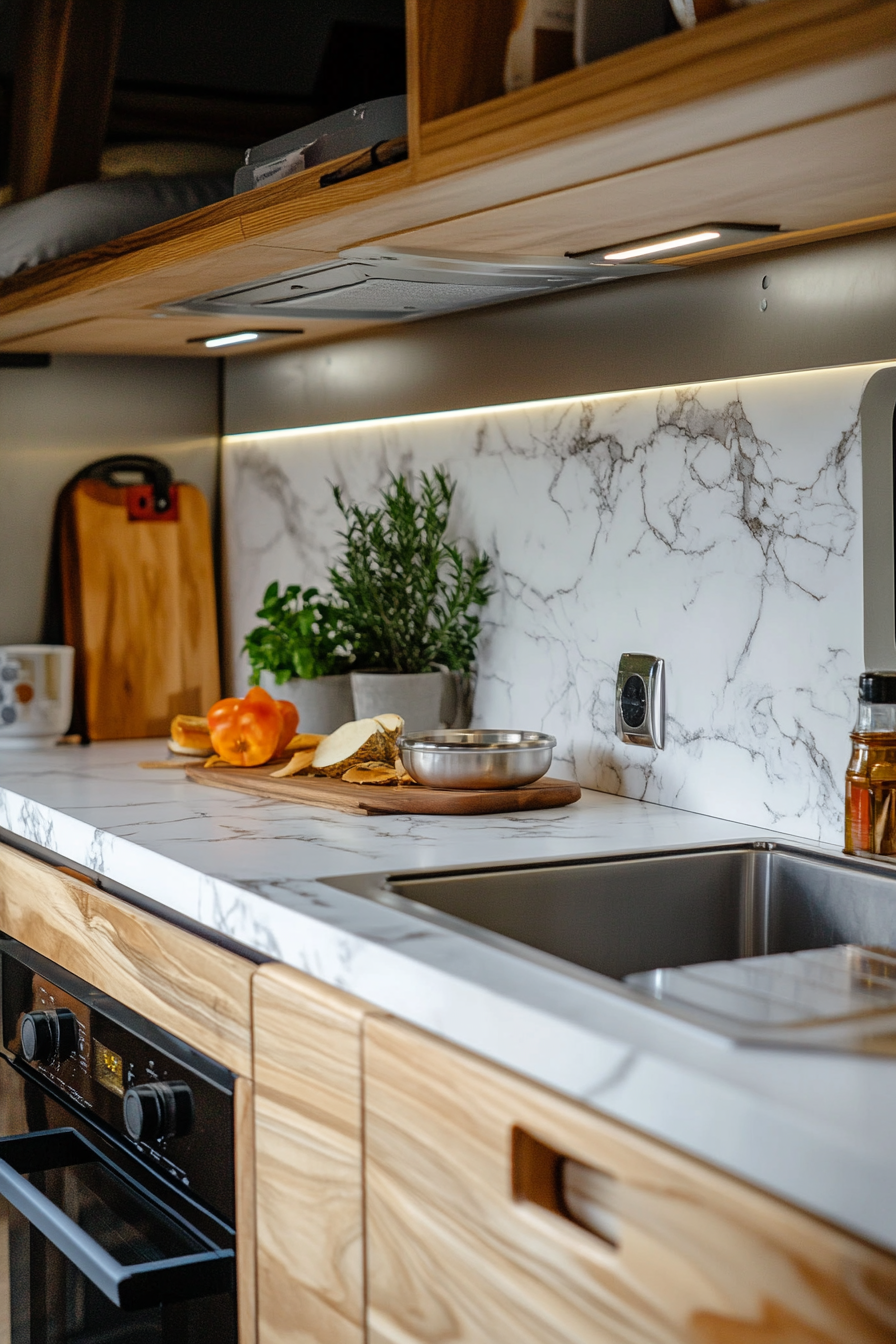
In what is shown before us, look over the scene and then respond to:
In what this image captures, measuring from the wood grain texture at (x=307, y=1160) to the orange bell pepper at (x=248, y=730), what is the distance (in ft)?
2.63

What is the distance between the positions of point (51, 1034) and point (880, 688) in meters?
0.89

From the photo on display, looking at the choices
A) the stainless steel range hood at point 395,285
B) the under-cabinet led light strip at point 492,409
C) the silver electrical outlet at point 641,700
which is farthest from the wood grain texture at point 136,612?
the silver electrical outlet at point 641,700

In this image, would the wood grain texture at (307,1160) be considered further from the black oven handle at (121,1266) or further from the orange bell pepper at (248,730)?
the orange bell pepper at (248,730)

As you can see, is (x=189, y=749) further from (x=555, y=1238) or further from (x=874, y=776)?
(x=555, y=1238)

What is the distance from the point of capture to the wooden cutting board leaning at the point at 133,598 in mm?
2363

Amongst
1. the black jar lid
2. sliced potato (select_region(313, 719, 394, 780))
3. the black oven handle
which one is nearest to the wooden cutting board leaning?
sliced potato (select_region(313, 719, 394, 780))

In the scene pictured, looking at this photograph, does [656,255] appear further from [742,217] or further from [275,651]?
[275,651]

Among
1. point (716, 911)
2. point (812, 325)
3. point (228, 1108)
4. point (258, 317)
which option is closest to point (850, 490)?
point (812, 325)

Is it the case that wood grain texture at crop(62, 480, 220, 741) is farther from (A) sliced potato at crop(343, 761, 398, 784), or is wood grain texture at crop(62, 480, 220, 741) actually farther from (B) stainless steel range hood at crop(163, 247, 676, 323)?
(A) sliced potato at crop(343, 761, 398, 784)

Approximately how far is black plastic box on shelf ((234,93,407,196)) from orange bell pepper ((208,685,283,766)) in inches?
26.1

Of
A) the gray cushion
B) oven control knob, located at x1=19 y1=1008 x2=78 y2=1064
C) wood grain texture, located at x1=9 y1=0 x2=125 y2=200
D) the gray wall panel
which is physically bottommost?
oven control knob, located at x1=19 y1=1008 x2=78 y2=1064

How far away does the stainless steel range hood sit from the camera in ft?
4.95

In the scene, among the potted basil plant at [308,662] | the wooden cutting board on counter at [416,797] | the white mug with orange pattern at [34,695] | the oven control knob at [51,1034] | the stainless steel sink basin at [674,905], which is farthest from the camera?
the white mug with orange pattern at [34,695]

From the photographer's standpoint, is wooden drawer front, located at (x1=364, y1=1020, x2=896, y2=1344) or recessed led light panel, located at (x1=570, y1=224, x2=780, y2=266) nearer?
wooden drawer front, located at (x1=364, y1=1020, x2=896, y2=1344)
